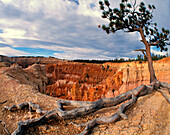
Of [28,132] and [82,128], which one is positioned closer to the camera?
[28,132]

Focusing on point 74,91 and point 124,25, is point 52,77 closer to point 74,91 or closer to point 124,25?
point 74,91

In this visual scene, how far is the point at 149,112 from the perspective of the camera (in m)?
4.36

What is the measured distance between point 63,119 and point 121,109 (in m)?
2.05

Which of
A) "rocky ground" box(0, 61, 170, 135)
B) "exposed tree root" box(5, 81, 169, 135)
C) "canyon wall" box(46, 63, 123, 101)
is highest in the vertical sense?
"exposed tree root" box(5, 81, 169, 135)

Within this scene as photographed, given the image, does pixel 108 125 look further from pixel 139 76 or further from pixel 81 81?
pixel 81 81

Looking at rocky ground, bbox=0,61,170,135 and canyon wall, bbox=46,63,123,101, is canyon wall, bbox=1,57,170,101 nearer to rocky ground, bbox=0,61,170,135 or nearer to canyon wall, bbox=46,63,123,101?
canyon wall, bbox=46,63,123,101

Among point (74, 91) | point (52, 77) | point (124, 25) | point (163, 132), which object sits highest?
point (124, 25)

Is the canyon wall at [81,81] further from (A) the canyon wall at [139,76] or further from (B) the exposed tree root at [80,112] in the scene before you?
(B) the exposed tree root at [80,112]

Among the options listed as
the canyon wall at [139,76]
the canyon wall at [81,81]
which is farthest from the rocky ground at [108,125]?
the canyon wall at [81,81]

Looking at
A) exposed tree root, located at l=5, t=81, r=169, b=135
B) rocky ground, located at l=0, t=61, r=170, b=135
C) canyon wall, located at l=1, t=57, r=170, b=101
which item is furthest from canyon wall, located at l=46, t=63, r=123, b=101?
exposed tree root, located at l=5, t=81, r=169, b=135

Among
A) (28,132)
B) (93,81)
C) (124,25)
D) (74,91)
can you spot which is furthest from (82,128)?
(93,81)

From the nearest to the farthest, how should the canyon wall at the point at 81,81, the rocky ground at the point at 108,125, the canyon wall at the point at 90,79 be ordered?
the rocky ground at the point at 108,125 < the canyon wall at the point at 90,79 < the canyon wall at the point at 81,81

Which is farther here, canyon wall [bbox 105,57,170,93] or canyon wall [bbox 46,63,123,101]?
canyon wall [bbox 46,63,123,101]

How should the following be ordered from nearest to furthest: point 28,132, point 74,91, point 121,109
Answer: point 28,132 < point 121,109 < point 74,91
